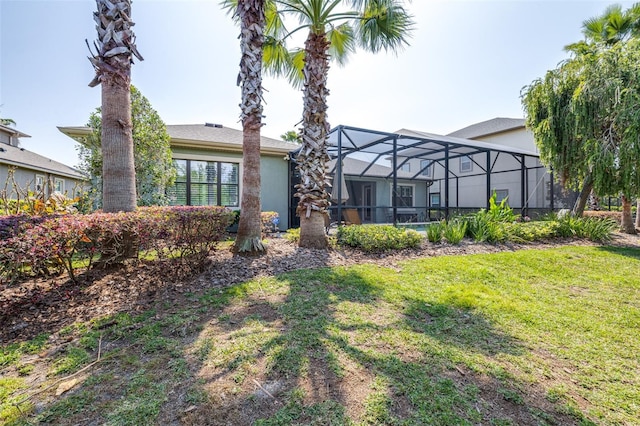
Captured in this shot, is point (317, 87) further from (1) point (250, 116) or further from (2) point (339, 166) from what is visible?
(2) point (339, 166)

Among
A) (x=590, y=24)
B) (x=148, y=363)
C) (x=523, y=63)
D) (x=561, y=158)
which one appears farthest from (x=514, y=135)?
(x=148, y=363)

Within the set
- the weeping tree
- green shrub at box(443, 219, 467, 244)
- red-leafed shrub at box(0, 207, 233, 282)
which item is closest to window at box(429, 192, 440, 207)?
the weeping tree

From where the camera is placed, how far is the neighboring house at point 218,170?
32.9 ft

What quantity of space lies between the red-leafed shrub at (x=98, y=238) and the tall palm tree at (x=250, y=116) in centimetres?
58

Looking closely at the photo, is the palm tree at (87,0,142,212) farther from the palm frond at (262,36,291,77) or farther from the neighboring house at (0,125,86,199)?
the neighboring house at (0,125,86,199)

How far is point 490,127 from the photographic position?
20.1m

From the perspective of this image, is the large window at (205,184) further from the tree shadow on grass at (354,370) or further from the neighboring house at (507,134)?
the neighboring house at (507,134)

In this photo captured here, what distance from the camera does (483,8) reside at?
830 centimetres

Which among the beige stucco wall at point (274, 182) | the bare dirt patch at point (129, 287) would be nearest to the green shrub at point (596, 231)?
the bare dirt patch at point (129, 287)

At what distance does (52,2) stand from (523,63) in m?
15.2

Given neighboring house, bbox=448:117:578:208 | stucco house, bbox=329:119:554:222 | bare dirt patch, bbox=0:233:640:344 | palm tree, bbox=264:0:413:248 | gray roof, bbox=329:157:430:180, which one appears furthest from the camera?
gray roof, bbox=329:157:430:180

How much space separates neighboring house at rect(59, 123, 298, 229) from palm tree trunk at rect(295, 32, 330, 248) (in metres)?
4.88

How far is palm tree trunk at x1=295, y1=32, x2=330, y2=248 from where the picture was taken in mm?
6188

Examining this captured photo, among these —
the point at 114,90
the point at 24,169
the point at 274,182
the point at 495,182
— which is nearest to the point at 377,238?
the point at 114,90
